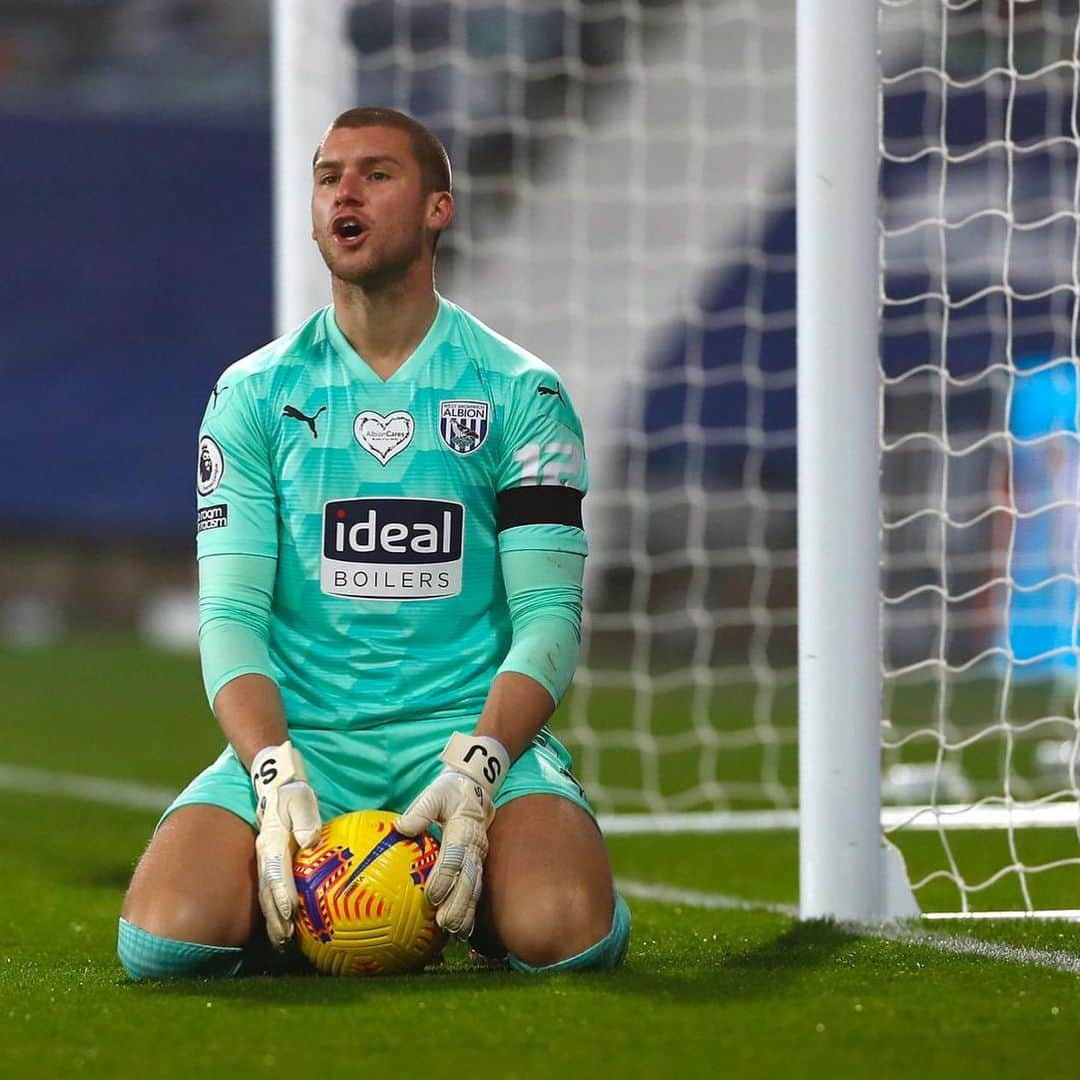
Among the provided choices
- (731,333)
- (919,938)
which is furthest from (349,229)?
(731,333)

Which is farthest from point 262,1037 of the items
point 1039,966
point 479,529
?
point 1039,966

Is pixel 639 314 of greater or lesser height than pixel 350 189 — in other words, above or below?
above

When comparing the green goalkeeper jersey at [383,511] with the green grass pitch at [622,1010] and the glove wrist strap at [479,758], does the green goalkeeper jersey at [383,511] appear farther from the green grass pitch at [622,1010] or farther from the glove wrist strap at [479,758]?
the green grass pitch at [622,1010]

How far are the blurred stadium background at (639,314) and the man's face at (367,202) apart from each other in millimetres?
3322

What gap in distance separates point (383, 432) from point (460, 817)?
0.64 metres

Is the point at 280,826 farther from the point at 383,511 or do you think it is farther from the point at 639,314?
the point at 639,314

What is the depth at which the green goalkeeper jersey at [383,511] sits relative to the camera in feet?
10.7

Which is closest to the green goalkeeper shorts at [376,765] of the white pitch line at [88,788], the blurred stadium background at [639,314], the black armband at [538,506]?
the black armband at [538,506]

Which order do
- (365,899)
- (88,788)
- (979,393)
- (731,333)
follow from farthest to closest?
(731,333) < (979,393) < (88,788) < (365,899)

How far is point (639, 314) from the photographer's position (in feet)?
41.0

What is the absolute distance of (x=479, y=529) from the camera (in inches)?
130

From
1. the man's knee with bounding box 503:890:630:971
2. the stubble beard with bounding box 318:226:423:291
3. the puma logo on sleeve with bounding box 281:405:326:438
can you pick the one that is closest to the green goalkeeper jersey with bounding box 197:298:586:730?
the puma logo on sleeve with bounding box 281:405:326:438

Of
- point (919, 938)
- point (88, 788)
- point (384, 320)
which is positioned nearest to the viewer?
point (384, 320)

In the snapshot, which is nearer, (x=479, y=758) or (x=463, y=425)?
(x=479, y=758)
